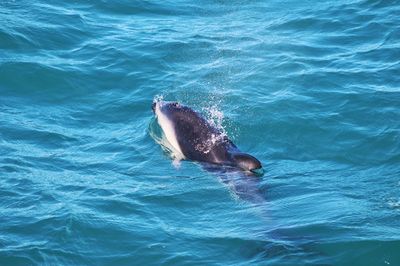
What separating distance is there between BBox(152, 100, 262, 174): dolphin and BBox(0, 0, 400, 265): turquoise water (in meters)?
0.34

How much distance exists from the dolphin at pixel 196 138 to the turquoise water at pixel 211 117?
1.12ft

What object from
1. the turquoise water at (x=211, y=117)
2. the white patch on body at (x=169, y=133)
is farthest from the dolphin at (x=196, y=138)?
the turquoise water at (x=211, y=117)

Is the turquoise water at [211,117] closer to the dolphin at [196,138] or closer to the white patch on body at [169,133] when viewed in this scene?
the white patch on body at [169,133]

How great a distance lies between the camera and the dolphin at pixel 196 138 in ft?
50.1

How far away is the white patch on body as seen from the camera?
634 inches

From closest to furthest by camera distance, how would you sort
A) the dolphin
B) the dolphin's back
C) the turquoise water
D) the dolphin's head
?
1. the turquoise water
2. the dolphin
3. the dolphin's back
4. the dolphin's head

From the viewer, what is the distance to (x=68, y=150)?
16.1 meters

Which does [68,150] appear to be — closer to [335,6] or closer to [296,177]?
[296,177]

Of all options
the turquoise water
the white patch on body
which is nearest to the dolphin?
the white patch on body

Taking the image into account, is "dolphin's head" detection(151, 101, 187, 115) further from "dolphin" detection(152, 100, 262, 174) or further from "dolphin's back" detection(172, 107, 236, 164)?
"dolphin's back" detection(172, 107, 236, 164)

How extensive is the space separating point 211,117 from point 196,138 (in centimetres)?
142

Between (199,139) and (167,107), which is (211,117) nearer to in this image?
(167,107)

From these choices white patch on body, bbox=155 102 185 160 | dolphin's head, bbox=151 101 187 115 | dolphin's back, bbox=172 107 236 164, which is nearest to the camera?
dolphin's back, bbox=172 107 236 164

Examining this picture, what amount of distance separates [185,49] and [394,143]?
7.52 m
